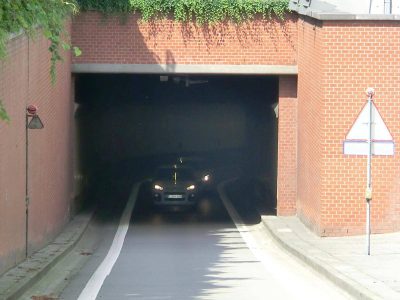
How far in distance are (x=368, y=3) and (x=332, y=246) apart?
9.65m

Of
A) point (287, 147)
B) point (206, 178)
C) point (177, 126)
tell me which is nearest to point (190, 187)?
point (206, 178)

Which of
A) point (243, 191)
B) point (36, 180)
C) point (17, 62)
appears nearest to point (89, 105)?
point (243, 191)

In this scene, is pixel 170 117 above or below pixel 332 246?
above

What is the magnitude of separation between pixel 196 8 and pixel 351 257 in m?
10.4

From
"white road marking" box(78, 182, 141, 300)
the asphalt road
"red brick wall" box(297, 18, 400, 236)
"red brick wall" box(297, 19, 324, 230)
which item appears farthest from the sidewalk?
"white road marking" box(78, 182, 141, 300)

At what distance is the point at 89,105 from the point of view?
127ft

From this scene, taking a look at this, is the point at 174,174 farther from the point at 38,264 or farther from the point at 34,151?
the point at 38,264

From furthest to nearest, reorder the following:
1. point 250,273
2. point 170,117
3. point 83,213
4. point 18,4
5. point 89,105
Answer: point 170,117
point 89,105
point 83,213
point 250,273
point 18,4

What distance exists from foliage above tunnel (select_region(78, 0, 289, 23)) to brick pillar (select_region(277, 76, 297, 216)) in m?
2.05

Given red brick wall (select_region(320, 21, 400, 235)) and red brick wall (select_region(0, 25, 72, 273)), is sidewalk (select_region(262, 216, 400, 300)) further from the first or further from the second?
red brick wall (select_region(0, 25, 72, 273))

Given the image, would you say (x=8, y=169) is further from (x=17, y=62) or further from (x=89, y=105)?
(x=89, y=105)

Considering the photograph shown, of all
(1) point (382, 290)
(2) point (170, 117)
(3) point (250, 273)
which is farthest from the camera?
(2) point (170, 117)

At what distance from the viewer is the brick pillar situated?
27.8 m

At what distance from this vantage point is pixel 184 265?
64.4 feet
